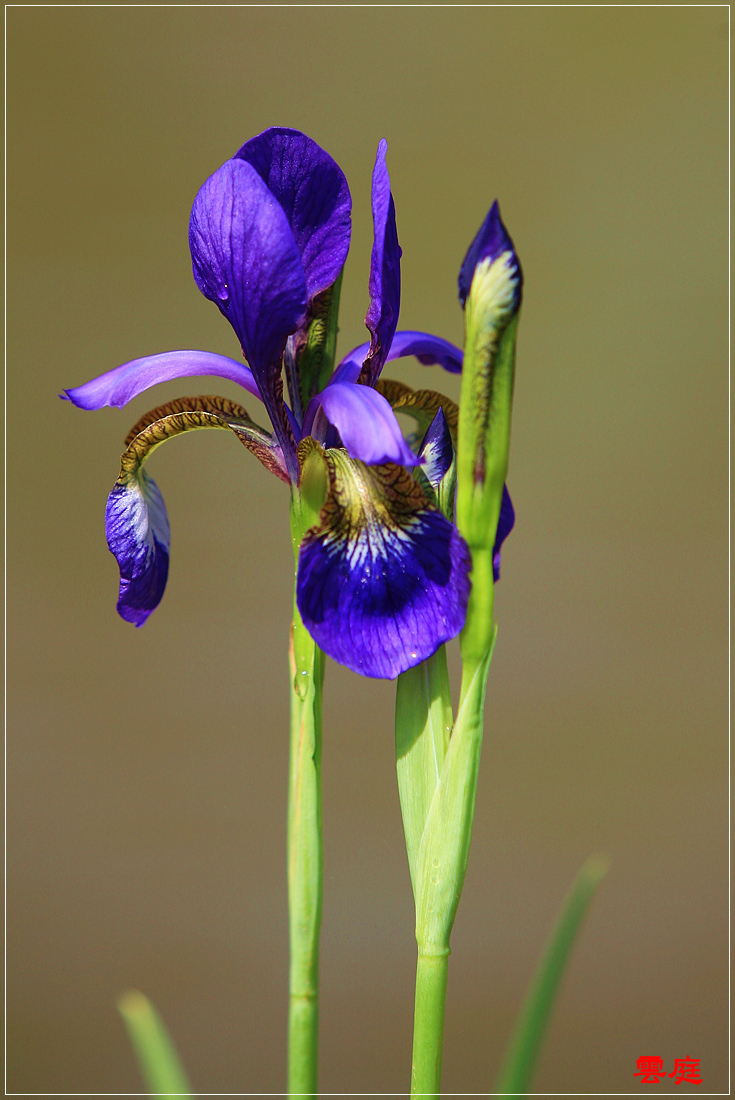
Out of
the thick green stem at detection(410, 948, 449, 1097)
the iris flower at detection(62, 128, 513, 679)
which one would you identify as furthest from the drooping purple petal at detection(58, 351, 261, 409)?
the thick green stem at detection(410, 948, 449, 1097)

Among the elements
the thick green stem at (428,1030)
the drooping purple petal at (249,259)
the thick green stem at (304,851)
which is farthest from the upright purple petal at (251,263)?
the thick green stem at (428,1030)

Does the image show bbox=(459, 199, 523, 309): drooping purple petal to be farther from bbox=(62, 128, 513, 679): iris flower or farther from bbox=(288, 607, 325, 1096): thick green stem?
bbox=(288, 607, 325, 1096): thick green stem

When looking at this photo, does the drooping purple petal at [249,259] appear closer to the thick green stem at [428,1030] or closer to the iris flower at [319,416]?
the iris flower at [319,416]

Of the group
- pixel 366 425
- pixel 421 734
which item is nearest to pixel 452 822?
pixel 421 734

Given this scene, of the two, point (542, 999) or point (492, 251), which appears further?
point (542, 999)

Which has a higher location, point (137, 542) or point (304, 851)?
point (137, 542)

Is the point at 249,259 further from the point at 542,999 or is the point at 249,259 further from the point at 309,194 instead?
the point at 542,999

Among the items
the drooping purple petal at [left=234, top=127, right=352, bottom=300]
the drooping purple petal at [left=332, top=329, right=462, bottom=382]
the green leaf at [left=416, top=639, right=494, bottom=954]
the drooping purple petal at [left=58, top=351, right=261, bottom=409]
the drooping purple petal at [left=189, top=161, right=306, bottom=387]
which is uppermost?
the drooping purple petal at [left=234, top=127, right=352, bottom=300]
